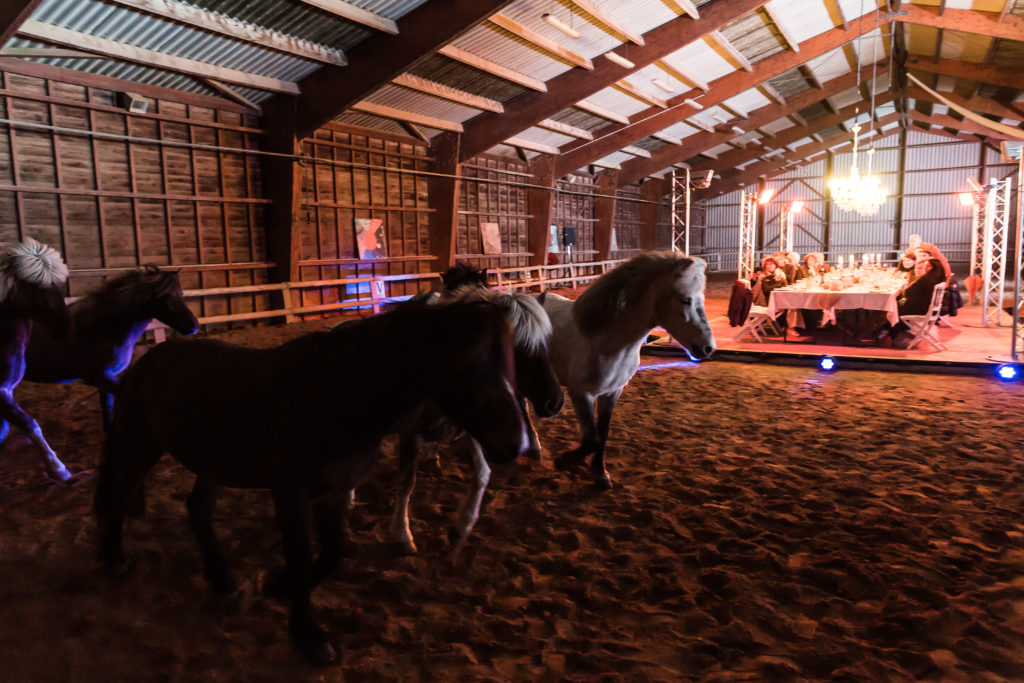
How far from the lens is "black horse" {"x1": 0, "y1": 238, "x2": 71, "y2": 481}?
11.7 ft

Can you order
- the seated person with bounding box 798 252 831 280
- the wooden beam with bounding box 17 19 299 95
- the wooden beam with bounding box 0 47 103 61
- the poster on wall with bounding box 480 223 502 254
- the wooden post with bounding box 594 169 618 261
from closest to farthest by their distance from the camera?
1. the wooden beam with bounding box 17 19 299 95
2. the wooden beam with bounding box 0 47 103 61
3. the seated person with bounding box 798 252 831 280
4. the poster on wall with bounding box 480 223 502 254
5. the wooden post with bounding box 594 169 618 261

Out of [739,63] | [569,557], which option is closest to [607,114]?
[739,63]

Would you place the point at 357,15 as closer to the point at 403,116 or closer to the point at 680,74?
the point at 403,116

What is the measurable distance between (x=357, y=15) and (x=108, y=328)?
5.69 metres

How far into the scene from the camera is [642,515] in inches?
131

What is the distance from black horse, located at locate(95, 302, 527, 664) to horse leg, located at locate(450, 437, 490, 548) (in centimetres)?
93

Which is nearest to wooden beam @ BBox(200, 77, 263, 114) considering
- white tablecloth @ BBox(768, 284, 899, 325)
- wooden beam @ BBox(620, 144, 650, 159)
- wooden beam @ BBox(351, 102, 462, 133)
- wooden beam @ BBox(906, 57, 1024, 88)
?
wooden beam @ BBox(351, 102, 462, 133)

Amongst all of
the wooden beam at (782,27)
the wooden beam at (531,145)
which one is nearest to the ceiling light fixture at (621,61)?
the wooden beam at (782,27)

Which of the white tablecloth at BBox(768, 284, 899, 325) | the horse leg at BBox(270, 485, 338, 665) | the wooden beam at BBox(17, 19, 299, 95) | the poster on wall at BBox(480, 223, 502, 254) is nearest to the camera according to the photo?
the horse leg at BBox(270, 485, 338, 665)

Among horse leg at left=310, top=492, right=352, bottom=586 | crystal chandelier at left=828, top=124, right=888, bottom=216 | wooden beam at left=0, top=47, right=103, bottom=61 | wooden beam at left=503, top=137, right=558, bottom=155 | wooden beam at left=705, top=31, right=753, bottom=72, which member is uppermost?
wooden beam at left=705, top=31, right=753, bottom=72

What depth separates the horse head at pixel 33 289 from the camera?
11.7 feet

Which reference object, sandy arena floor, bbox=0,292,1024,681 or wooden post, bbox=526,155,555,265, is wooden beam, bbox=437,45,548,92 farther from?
sandy arena floor, bbox=0,292,1024,681

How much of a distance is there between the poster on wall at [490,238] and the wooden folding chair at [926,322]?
9.25 meters

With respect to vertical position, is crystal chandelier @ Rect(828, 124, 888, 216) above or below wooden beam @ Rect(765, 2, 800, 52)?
below
